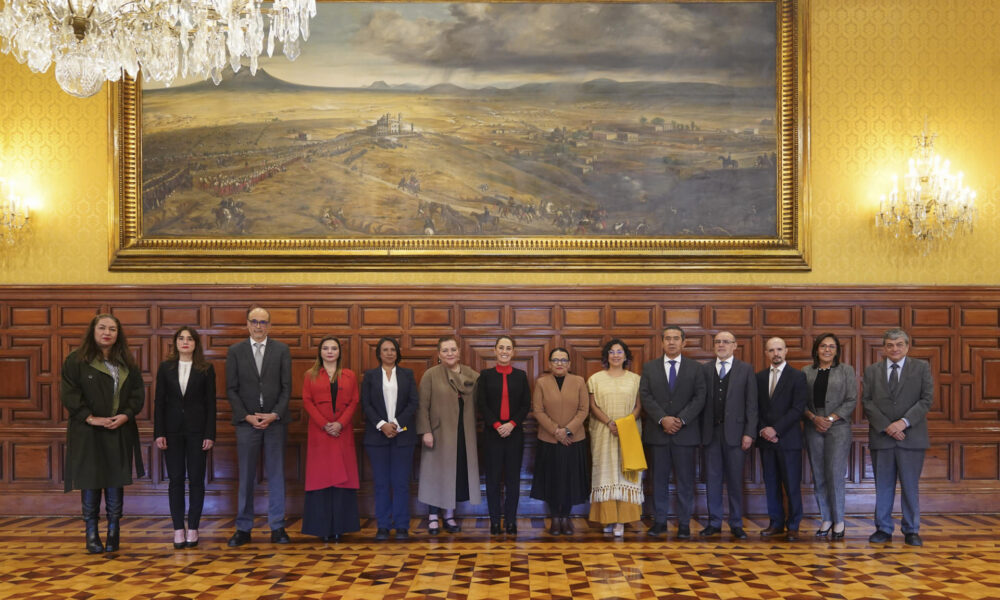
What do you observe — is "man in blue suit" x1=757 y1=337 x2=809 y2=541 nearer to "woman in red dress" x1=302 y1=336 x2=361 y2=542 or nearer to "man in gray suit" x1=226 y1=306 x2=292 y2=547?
"woman in red dress" x1=302 y1=336 x2=361 y2=542

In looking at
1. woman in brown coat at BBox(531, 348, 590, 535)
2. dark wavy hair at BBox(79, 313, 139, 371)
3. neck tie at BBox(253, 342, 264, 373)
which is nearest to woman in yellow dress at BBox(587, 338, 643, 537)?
woman in brown coat at BBox(531, 348, 590, 535)

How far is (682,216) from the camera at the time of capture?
730 cm

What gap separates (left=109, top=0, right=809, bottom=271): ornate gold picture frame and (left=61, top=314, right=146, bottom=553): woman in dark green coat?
1.49 metres

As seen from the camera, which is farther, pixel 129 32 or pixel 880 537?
pixel 880 537

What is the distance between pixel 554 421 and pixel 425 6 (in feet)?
12.4

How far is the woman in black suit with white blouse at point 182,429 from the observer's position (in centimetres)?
604

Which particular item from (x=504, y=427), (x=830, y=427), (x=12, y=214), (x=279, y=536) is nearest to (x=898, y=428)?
(x=830, y=427)

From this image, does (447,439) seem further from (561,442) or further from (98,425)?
(98,425)

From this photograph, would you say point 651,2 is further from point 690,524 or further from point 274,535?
point 274,535

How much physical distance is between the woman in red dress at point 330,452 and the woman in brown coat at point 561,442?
1.42 m

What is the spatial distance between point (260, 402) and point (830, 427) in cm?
433

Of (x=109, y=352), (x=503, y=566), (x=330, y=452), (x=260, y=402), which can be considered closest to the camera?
(x=503, y=566)

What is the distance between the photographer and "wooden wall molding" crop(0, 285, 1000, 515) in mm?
7168

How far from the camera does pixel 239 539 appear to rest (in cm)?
611
